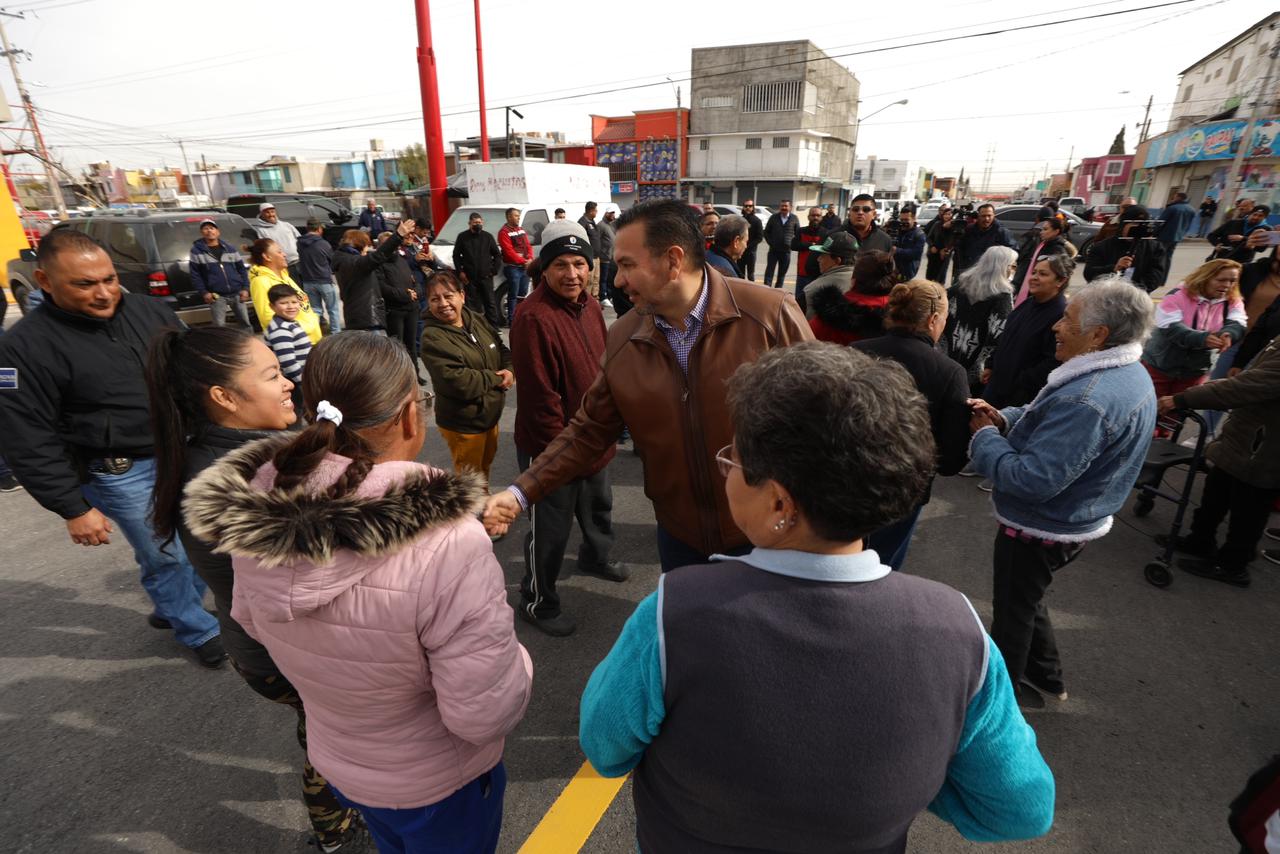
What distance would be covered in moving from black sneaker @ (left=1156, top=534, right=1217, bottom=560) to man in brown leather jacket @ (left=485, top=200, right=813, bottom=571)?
135 inches

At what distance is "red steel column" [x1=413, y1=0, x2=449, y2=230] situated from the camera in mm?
9562

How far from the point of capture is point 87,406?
2713mm

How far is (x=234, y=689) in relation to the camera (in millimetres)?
2910

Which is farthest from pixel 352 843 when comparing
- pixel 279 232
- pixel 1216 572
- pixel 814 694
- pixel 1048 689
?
pixel 279 232

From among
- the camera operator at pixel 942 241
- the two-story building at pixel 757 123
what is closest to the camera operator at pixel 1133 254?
the camera operator at pixel 942 241

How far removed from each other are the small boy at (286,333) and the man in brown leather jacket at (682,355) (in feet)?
10.9

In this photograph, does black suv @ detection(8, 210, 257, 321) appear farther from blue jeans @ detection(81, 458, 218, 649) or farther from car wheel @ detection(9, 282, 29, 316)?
blue jeans @ detection(81, 458, 218, 649)

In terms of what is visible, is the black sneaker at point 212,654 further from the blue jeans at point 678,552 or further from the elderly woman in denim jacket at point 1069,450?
the elderly woman in denim jacket at point 1069,450

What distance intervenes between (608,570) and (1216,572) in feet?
12.2

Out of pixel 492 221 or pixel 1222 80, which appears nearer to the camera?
pixel 492 221

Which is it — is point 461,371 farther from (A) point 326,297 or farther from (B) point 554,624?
(A) point 326,297

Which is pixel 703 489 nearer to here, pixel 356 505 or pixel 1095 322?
pixel 356 505

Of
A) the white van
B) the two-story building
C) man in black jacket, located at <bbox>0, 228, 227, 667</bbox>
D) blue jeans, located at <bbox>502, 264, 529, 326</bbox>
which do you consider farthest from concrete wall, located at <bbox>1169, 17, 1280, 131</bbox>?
man in black jacket, located at <bbox>0, 228, 227, 667</bbox>

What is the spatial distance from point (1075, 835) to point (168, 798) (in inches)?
136
